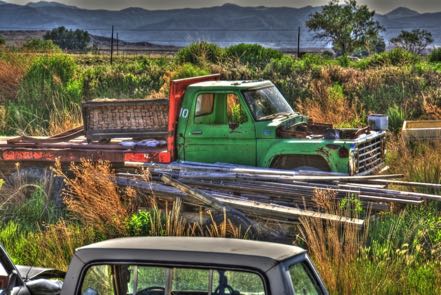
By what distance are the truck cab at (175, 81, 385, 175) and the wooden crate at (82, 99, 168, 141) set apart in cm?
128

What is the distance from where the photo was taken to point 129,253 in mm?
6637

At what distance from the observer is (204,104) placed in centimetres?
1544

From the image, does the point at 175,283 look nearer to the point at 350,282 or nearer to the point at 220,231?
the point at 350,282

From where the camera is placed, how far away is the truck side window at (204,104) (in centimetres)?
1535

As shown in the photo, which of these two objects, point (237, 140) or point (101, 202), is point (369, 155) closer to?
point (237, 140)

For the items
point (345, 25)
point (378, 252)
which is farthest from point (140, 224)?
point (345, 25)

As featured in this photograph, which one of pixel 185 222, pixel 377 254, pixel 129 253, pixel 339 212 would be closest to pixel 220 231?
pixel 185 222

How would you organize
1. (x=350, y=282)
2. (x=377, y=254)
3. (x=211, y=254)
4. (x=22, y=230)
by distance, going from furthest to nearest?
1. (x=22, y=230)
2. (x=377, y=254)
3. (x=350, y=282)
4. (x=211, y=254)

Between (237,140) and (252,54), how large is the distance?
786 inches

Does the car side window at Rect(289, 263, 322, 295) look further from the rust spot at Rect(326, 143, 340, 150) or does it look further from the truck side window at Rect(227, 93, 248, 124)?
the truck side window at Rect(227, 93, 248, 124)

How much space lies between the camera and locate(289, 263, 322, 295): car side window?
6.48m

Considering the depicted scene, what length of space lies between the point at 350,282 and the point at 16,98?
1795 cm

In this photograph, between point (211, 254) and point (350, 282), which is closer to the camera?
point (211, 254)

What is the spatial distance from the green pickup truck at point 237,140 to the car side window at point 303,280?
7706 mm
